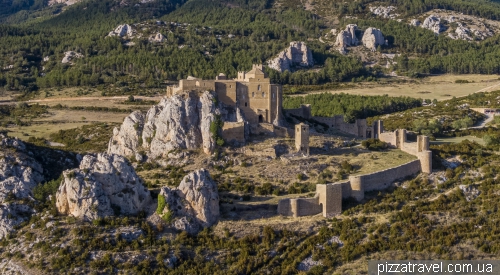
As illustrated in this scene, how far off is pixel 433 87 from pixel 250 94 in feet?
234

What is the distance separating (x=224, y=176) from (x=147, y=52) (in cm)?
8347

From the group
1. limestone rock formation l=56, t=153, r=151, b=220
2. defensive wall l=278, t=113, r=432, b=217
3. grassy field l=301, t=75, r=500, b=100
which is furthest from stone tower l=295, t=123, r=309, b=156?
grassy field l=301, t=75, r=500, b=100

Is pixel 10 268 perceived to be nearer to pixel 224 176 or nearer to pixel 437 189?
pixel 224 176

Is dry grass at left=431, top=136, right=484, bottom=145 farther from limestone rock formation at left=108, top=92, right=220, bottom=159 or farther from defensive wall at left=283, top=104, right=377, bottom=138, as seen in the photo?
limestone rock formation at left=108, top=92, right=220, bottom=159

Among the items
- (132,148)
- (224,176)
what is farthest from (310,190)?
(132,148)

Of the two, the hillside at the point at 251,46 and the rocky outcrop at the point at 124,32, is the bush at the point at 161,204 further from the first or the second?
the rocky outcrop at the point at 124,32

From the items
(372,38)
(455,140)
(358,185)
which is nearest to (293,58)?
(372,38)

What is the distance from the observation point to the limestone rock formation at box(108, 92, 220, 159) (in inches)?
2272

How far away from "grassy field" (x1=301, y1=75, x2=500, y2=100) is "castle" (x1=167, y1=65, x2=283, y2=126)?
179 feet

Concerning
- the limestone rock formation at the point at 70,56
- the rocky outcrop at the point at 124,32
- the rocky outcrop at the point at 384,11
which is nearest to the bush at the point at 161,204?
the limestone rock formation at the point at 70,56

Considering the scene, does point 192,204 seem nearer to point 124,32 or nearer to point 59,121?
point 59,121

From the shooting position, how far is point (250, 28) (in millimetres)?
169250

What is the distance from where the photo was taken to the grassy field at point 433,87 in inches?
→ 4602

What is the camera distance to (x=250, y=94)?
6078 centimetres
